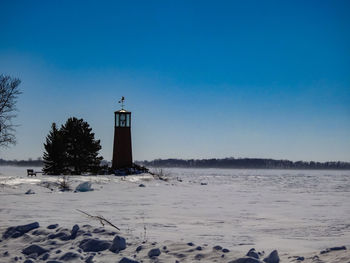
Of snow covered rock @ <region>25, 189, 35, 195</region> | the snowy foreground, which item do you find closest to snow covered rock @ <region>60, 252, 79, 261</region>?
the snowy foreground

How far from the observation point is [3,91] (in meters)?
29.0

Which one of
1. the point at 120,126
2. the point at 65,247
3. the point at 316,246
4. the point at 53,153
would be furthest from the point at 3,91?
the point at 316,246

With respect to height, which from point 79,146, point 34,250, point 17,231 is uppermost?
point 79,146

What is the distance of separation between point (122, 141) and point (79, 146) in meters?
3.89

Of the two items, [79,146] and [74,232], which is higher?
[79,146]

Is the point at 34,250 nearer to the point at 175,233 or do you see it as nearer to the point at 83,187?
the point at 175,233

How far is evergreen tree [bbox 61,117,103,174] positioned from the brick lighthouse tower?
7.39 ft

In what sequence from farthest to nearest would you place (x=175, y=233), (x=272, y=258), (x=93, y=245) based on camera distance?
(x=175, y=233) → (x=93, y=245) → (x=272, y=258)

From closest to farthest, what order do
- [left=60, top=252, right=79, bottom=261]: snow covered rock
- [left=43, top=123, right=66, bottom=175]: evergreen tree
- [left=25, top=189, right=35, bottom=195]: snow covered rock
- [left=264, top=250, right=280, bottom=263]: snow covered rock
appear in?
1. [left=264, top=250, right=280, bottom=263]: snow covered rock
2. [left=60, top=252, right=79, bottom=261]: snow covered rock
3. [left=25, top=189, right=35, bottom=195]: snow covered rock
4. [left=43, top=123, right=66, bottom=175]: evergreen tree

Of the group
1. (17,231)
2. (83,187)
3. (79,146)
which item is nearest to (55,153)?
(79,146)

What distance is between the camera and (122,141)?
35.9m

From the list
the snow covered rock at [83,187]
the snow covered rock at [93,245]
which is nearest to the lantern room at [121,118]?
the snow covered rock at [83,187]

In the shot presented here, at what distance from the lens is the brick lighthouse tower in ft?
117

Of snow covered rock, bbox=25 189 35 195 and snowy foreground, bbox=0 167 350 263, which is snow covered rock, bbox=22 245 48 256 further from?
snow covered rock, bbox=25 189 35 195
